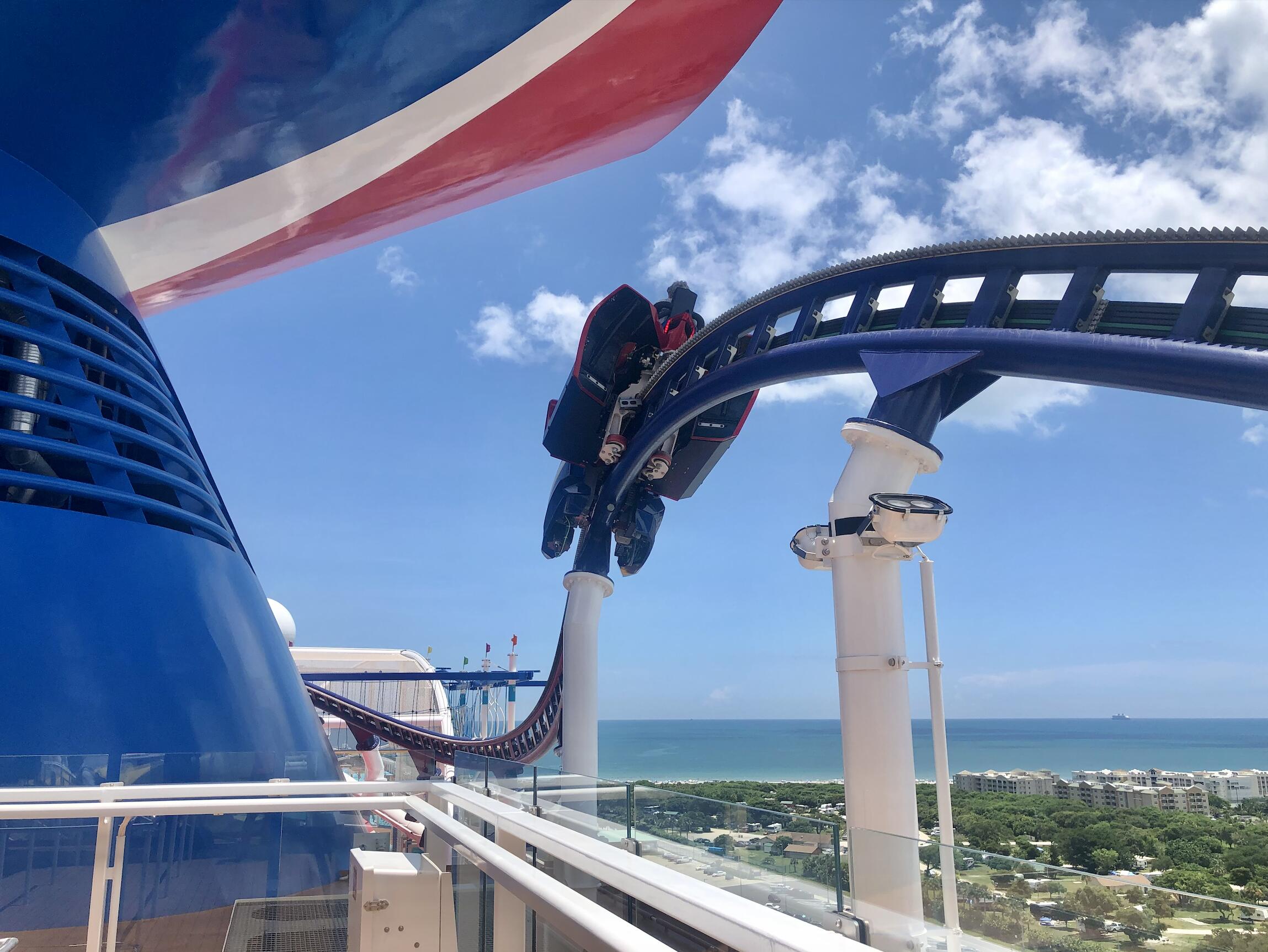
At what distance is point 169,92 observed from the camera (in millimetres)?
8938

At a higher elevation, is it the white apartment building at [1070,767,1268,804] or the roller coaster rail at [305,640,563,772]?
the roller coaster rail at [305,640,563,772]

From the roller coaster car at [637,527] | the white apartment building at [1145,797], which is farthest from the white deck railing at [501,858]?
the white apartment building at [1145,797]

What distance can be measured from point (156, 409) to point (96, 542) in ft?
8.03

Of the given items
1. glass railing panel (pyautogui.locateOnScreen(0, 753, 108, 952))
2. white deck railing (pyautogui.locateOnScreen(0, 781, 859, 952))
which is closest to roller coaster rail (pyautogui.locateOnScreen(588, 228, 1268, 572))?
white deck railing (pyautogui.locateOnScreen(0, 781, 859, 952))

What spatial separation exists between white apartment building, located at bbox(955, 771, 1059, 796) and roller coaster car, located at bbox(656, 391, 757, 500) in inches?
906

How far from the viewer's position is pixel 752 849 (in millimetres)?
3234

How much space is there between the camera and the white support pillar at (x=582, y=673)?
11828 mm

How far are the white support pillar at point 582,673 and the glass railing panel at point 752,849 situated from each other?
8.32 meters

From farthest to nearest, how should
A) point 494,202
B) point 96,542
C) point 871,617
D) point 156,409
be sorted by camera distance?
point 494,202 < point 156,409 < point 96,542 < point 871,617

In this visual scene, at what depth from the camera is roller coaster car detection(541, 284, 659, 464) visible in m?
11.2

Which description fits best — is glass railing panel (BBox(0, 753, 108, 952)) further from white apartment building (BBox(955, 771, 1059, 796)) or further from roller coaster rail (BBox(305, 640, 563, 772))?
white apartment building (BBox(955, 771, 1059, 796))

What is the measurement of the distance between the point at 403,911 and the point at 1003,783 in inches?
1842

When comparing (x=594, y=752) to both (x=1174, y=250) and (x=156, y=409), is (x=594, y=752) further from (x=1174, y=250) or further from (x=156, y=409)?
(x=1174, y=250)

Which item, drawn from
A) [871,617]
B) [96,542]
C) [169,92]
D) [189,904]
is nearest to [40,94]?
[169,92]
